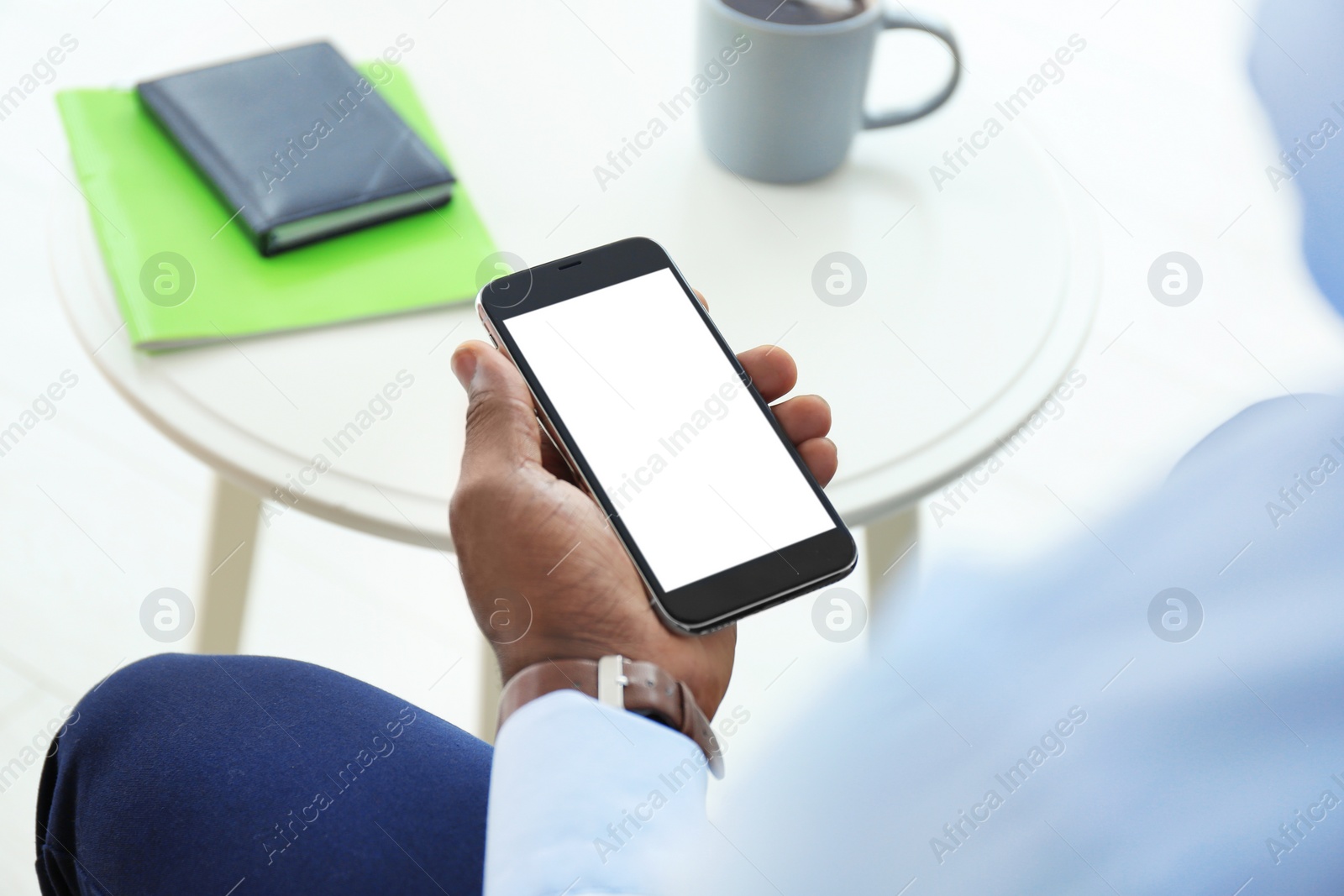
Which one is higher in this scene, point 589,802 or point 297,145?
point 297,145

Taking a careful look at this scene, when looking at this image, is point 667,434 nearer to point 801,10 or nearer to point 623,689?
point 623,689

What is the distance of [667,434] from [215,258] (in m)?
0.28

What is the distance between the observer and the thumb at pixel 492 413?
518 mm

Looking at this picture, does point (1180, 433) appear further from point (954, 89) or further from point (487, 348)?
point (487, 348)

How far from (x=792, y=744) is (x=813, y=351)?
0.73ft

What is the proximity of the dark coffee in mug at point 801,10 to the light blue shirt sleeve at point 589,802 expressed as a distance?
1.30 feet

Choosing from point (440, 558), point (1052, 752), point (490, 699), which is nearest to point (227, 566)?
point (490, 699)

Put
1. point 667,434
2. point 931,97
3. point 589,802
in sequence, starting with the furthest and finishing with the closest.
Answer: point 931,97
point 667,434
point 589,802

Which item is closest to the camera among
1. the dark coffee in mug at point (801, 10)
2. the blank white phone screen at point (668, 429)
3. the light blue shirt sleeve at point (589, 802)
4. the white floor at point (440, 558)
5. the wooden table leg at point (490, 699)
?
the light blue shirt sleeve at point (589, 802)

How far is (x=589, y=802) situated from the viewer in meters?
0.44

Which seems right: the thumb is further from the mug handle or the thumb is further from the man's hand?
the mug handle

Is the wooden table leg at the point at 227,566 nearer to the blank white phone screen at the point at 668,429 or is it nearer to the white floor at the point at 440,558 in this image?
the white floor at the point at 440,558

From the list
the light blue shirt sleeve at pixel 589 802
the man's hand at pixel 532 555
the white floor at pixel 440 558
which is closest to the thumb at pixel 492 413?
the man's hand at pixel 532 555

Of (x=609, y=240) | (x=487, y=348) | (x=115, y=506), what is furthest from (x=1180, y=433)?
(x=115, y=506)
